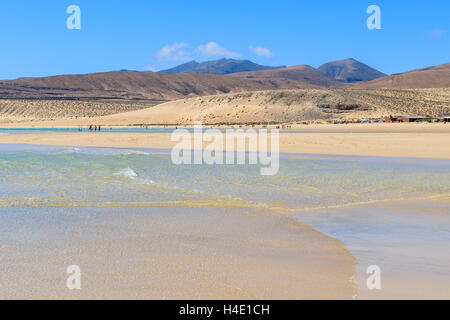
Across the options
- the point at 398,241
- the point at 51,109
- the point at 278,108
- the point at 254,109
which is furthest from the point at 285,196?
the point at 51,109

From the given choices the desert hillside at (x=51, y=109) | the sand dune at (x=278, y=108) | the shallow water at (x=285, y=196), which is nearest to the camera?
the shallow water at (x=285, y=196)

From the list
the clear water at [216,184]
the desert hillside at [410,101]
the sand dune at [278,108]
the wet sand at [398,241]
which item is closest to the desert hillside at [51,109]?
the sand dune at [278,108]

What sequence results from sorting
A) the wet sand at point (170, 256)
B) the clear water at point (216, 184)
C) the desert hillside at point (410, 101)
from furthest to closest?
the desert hillside at point (410, 101)
the clear water at point (216, 184)
the wet sand at point (170, 256)

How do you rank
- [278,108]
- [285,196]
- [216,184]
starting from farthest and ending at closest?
[278,108] < [216,184] < [285,196]

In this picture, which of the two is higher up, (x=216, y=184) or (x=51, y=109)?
(x=51, y=109)

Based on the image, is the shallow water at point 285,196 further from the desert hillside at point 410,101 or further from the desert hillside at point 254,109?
the desert hillside at point 410,101

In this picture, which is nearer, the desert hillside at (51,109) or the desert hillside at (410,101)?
the desert hillside at (410,101)

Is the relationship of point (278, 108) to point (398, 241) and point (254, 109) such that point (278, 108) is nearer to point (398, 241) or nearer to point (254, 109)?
point (254, 109)

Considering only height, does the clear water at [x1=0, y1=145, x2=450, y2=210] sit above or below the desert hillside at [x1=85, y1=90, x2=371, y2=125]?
below

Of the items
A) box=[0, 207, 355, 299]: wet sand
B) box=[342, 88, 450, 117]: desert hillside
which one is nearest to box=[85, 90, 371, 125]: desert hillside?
box=[342, 88, 450, 117]: desert hillside

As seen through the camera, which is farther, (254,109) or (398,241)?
(254,109)

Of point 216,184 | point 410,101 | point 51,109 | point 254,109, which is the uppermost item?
point 51,109

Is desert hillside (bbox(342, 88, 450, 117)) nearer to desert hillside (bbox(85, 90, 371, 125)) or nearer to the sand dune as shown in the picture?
the sand dune
